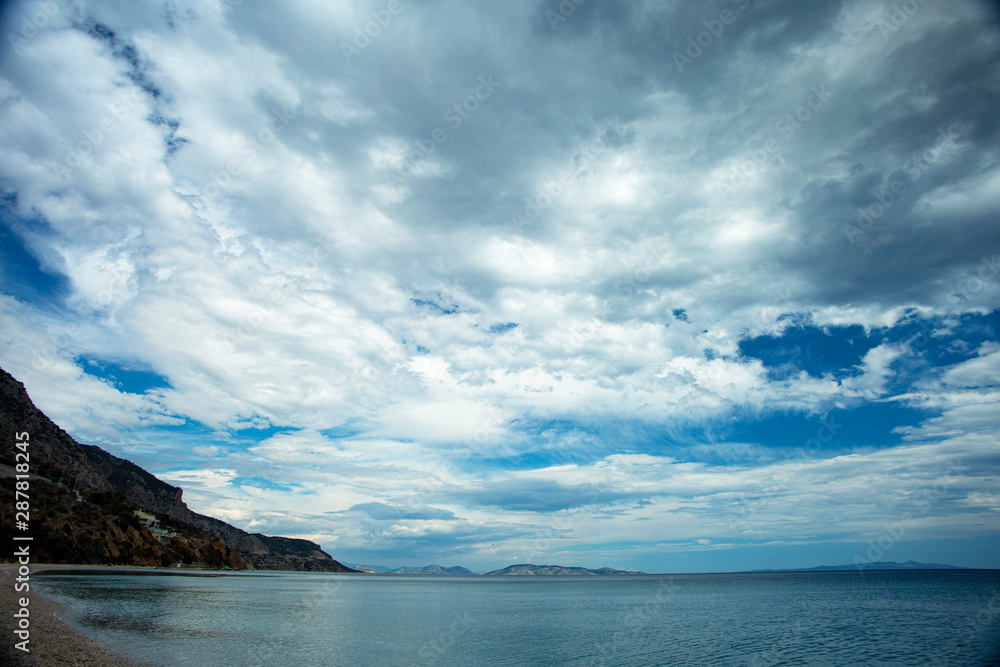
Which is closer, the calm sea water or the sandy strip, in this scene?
the sandy strip

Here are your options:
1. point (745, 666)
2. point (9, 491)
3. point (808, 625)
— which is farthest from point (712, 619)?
point (9, 491)

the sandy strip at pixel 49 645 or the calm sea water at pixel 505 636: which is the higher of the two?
the sandy strip at pixel 49 645

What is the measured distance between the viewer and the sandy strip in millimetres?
22438

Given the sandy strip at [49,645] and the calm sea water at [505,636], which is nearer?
the sandy strip at [49,645]

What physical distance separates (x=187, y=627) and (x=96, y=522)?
11386cm

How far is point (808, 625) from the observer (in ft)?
197

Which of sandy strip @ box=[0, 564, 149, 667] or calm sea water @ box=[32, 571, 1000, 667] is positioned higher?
sandy strip @ box=[0, 564, 149, 667]

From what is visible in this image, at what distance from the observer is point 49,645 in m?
26.0

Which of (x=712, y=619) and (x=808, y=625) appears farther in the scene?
(x=712, y=619)

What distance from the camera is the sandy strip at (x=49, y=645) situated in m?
22.4

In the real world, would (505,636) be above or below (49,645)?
below

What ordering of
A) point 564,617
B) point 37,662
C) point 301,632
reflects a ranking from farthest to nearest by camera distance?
point 564,617, point 301,632, point 37,662

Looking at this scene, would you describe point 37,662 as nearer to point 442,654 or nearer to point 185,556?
point 442,654

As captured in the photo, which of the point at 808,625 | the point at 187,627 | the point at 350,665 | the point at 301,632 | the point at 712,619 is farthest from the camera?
the point at 712,619
